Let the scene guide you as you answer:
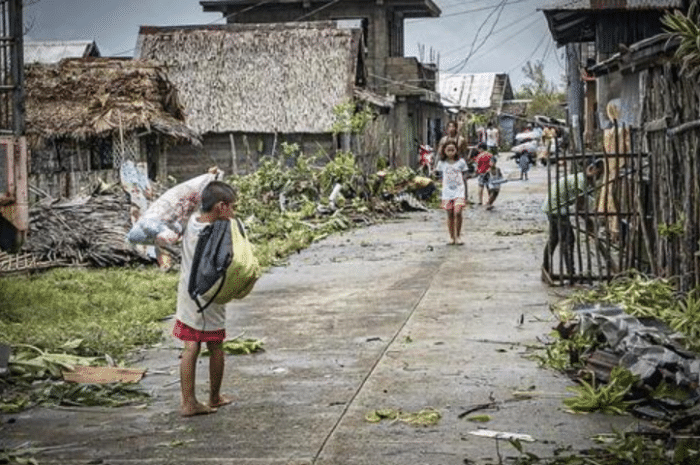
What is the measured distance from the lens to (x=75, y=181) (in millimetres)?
26344

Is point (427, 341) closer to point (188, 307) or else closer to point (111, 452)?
point (188, 307)

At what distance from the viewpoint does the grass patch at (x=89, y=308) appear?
1054 cm

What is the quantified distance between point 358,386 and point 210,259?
60.9 inches

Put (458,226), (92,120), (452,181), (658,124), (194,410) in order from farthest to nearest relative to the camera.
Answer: (92,120), (458,226), (452,181), (658,124), (194,410)

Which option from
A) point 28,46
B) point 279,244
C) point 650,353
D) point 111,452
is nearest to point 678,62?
point 650,353

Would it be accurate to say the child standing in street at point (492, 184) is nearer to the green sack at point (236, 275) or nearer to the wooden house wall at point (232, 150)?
the wooden house wall at point (232, 150)

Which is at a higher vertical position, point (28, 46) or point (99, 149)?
point (28, 46)

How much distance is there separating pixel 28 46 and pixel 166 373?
36.3 meters

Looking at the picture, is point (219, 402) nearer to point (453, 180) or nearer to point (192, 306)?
point (192, 306)

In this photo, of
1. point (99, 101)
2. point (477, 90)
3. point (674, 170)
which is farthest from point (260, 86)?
point (477, 90)

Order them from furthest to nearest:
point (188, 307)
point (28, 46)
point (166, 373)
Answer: point (28, 46), point (166, 373), point (188, 307)

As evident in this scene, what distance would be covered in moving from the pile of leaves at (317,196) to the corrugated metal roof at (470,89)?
46.9 meters

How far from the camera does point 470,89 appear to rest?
7738 cm

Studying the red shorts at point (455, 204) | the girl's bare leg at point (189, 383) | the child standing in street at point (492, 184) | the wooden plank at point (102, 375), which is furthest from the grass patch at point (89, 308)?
the child standing in street at point (492, 184)
